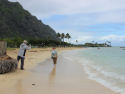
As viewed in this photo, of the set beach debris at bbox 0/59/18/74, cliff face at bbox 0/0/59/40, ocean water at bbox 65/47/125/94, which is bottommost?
ocean water at bbox 65/47/125/94

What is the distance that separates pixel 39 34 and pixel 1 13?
5048 centimetres

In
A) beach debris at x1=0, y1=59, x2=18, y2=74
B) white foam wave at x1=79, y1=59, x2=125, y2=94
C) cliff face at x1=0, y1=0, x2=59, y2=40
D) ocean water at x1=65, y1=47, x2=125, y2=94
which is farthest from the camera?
cliff face at x1=0, y1=0, x2=59, y2=40

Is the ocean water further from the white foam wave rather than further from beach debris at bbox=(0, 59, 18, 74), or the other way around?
beach debris at bbox=(0, 59, 18, 74)

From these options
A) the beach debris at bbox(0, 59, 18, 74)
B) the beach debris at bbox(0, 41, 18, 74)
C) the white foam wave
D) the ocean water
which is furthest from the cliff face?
the white foam wave

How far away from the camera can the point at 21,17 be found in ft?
486

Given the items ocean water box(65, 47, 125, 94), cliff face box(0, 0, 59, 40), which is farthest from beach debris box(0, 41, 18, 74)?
cliff face box(0, 0, 59, 40)

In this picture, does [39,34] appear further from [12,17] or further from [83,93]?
[83,93]

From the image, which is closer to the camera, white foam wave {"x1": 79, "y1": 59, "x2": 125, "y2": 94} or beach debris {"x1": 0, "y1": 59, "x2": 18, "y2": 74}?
white foam wave {"x1": 79, "y1": 59, "x2": 125, "y2": 94}

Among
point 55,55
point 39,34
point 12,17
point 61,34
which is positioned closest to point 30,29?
point 39,34

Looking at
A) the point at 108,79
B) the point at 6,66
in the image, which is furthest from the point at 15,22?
the point at 108,79

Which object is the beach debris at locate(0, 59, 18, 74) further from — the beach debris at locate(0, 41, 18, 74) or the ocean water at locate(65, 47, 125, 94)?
the ocean water at locate(65, 47, 125, 94)

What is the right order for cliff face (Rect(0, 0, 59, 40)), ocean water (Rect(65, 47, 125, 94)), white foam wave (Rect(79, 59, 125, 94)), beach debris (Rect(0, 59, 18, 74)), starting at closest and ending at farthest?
1. white foam wave (Rect(79, 59, 125, 94))
2. ocean water (Rect(65, 47, 125, 94))
3. beach debris (Rect(0, 59, 18, 74))
4. cliff face (Rect(0, 0, 59, 40))

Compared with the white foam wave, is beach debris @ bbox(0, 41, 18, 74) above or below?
above

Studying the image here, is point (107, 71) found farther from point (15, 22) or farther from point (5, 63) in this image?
point (15, 22)
